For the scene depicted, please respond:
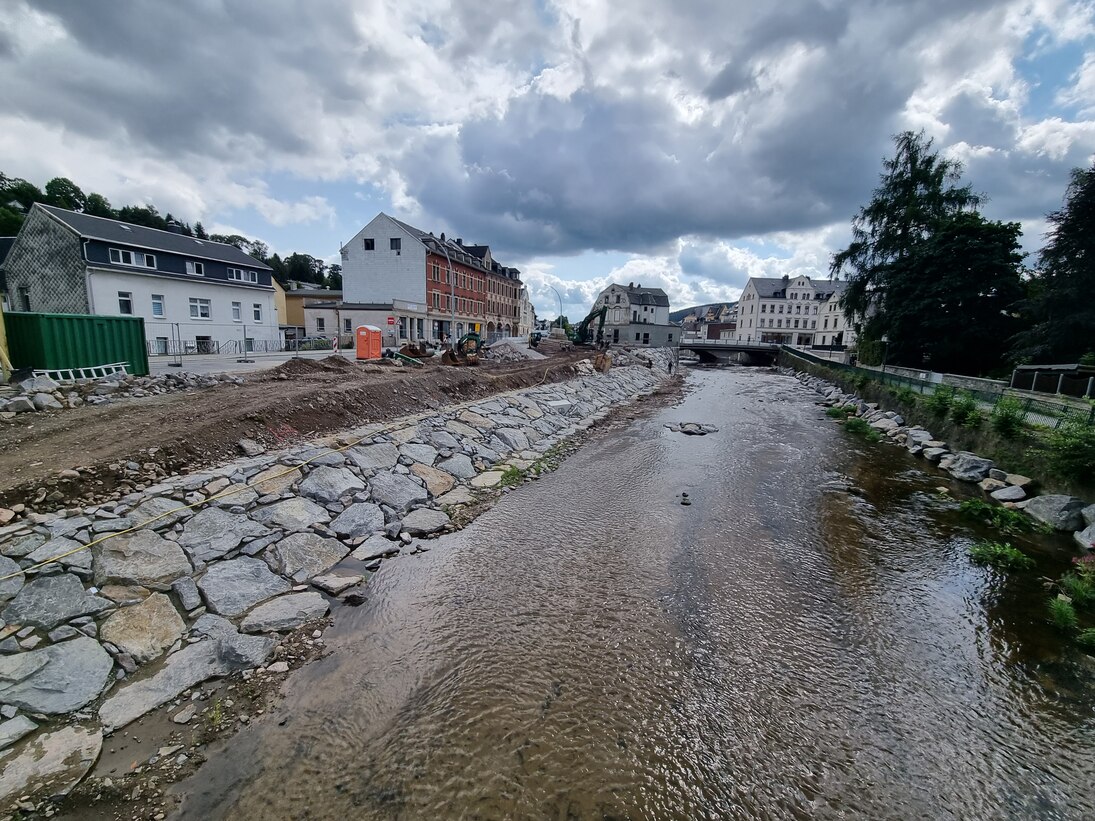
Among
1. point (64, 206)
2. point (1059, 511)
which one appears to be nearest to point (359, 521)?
point (1059, 511)

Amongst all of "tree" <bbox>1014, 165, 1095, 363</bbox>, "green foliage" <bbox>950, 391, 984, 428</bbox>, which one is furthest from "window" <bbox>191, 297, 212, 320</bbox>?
"tree" <bbox>1014, 165, 1095, 363</bbox>

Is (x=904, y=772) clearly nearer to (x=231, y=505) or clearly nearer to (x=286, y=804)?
(x=286, y=804)

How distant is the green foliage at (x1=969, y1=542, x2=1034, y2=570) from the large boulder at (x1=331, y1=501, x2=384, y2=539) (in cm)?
1171

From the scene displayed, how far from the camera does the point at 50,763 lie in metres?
3.98

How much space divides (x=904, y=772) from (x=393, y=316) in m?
43.8

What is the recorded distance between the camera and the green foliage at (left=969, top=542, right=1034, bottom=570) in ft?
27.9

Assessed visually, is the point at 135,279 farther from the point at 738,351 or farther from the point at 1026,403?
the point at 738,351

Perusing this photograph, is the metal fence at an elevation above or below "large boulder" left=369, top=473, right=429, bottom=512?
above

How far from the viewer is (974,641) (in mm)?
6457

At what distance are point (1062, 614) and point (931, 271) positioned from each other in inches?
1059

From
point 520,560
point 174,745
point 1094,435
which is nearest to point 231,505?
point 174,745

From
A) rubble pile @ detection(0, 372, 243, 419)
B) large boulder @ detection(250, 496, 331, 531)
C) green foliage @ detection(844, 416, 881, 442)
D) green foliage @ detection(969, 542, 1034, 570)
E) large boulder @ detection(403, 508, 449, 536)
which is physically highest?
rubble pile @ detection(0, 372, 243, 419)

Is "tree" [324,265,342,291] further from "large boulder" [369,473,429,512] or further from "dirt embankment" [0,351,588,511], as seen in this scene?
"large boulder" [369,473,429,512]

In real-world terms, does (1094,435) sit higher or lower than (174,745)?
higher
